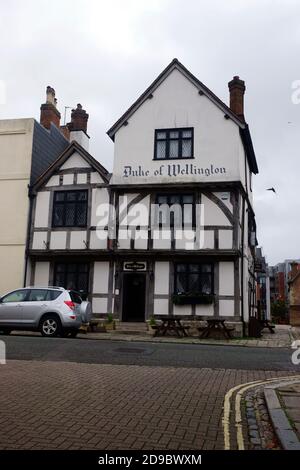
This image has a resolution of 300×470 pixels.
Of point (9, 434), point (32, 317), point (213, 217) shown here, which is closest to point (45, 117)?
point (213, 217)

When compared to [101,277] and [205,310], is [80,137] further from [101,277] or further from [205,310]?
[205,310]

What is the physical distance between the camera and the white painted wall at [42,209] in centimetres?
2258

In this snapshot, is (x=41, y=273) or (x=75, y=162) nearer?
(x=41, y=273)

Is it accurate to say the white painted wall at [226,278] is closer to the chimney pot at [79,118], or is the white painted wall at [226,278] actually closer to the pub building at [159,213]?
the pub building at [159,213]

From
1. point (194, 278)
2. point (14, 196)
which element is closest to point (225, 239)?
point (194, 278)

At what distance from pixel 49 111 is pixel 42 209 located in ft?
21.9

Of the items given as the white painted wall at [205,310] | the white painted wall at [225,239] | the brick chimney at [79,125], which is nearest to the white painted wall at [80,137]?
the brick chimney at [79,125]

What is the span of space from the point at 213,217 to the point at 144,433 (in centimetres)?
1593

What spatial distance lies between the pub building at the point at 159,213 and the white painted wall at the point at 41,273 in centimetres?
5

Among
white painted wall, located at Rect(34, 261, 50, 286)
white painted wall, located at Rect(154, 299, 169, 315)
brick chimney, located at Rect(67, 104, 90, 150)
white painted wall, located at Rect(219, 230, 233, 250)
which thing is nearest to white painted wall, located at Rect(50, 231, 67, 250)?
white painted wall, located at Rect(34, 261, 50, 286)

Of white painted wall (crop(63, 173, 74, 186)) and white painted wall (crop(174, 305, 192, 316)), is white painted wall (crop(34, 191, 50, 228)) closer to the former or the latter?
white painted wall (crop(63, 173, 74, 186))

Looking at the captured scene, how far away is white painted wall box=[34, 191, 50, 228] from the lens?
22.6 meters

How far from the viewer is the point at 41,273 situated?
22.3 m

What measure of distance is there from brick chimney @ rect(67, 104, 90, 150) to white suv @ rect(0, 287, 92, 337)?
12.4m
